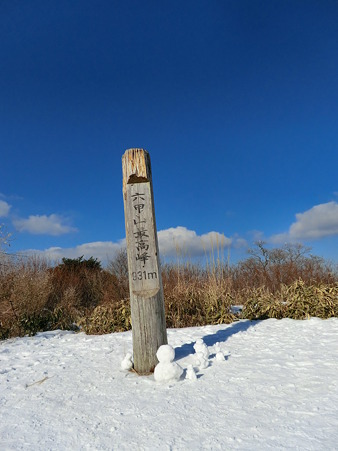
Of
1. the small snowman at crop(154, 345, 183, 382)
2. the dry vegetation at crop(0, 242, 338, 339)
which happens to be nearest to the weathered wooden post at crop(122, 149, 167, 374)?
the small snowman at crop(154, 345, 183, 382)

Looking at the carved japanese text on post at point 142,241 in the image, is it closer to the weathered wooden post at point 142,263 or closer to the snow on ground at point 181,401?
the weathered wooden post at point 142,263

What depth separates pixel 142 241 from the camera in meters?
3.33

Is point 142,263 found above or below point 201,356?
above

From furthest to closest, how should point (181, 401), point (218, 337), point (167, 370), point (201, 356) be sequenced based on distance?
point (218, 337) → point (201, 356) → point (167, 370) → point (181, 401)

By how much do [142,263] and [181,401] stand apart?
1.22 metres

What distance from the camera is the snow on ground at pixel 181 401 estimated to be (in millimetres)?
2127

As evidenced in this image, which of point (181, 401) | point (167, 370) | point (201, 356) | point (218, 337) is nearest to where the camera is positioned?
point (181, 401)

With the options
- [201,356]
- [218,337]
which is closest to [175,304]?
[218,337]

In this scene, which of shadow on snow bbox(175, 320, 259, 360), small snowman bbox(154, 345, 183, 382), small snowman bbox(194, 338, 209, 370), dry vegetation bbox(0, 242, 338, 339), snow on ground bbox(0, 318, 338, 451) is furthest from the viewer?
dry vegetation bbox(0, 242, 338, 339)

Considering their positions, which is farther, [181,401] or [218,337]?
[218,337]

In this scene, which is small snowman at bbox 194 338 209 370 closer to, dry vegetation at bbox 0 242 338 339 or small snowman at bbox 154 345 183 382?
small snowman at bbox 154 345 183 382

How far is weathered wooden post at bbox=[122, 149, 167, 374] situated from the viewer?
10.7 feet

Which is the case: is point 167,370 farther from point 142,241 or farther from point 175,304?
point 175,304

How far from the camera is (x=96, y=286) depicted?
9.00 meters
